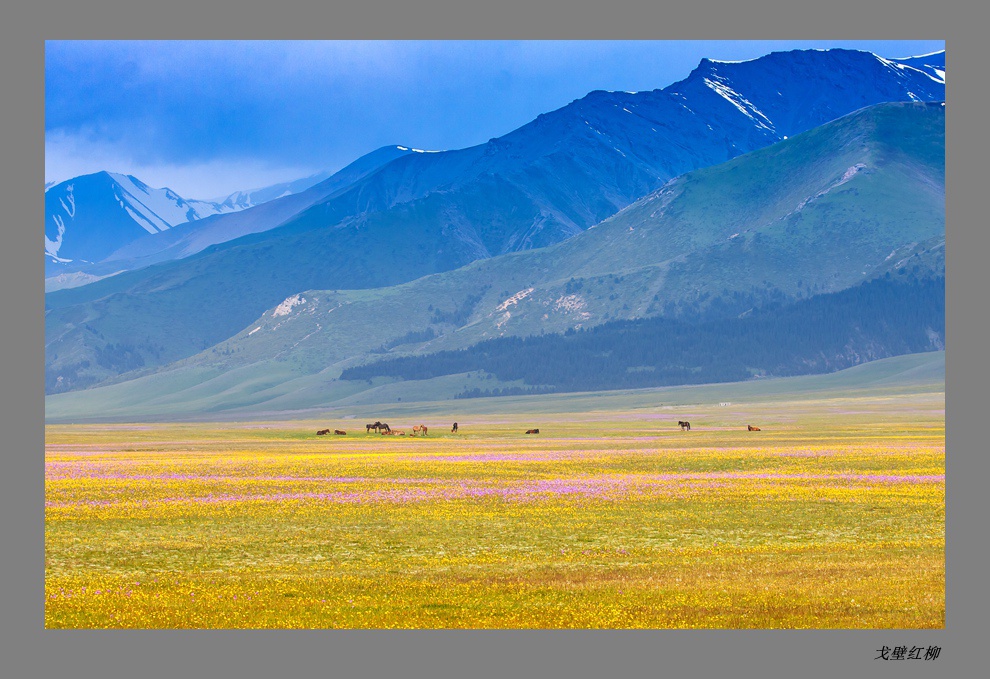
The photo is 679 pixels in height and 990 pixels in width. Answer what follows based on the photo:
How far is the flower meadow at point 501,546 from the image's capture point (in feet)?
103

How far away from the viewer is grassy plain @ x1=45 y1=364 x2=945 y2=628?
31.3 meters

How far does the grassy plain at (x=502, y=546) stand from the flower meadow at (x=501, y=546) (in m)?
0.09

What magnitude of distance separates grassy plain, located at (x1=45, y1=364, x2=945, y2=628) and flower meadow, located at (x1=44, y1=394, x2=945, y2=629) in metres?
0.09

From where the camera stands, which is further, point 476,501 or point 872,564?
point 476,501

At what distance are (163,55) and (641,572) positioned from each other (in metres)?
44.9

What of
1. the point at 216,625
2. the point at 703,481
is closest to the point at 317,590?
the point at 216,625

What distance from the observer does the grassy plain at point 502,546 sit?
103 ft

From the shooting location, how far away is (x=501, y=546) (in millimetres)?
39688

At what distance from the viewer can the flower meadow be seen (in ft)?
103

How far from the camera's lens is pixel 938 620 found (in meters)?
31.6

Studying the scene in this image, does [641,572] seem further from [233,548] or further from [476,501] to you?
[476,501]

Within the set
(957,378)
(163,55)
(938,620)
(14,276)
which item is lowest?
(938,620)

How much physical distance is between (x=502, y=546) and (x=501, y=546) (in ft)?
0.11

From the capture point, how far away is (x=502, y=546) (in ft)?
130
